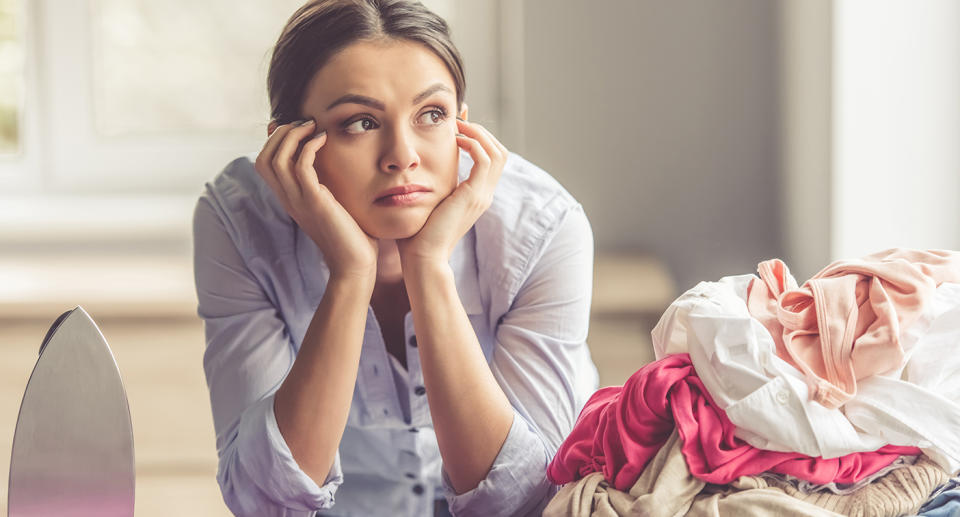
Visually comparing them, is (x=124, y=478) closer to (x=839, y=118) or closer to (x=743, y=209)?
(x=839, y=118)

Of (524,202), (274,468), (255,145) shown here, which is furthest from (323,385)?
(255,145)

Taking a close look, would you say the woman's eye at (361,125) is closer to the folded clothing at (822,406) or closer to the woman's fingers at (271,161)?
the woman's fingers at (271,161)

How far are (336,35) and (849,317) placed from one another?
0.52 m

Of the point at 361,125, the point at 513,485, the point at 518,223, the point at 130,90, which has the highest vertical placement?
the point at 130,90

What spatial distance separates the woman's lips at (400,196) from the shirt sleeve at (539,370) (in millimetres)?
170

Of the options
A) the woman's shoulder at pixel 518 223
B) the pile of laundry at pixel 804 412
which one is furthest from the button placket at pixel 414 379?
the pile of laundry at pixel 804 412

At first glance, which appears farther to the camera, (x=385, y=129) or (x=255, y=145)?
(x=255, y=145)

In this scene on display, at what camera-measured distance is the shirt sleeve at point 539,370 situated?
0.89 metres

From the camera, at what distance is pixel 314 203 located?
923 mm

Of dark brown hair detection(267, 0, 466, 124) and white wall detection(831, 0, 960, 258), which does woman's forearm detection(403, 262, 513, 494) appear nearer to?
dark brown hair detection(267, 0, 466, 124)

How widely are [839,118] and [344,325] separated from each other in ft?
3.48

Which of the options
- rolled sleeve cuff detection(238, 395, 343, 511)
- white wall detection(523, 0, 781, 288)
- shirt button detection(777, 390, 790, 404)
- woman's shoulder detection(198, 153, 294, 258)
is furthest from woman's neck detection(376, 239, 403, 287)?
white wall detection(523, 0, 781, 288)

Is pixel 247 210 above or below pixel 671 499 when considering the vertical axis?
above

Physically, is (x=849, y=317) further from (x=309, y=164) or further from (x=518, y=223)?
(x=309, y=164)
